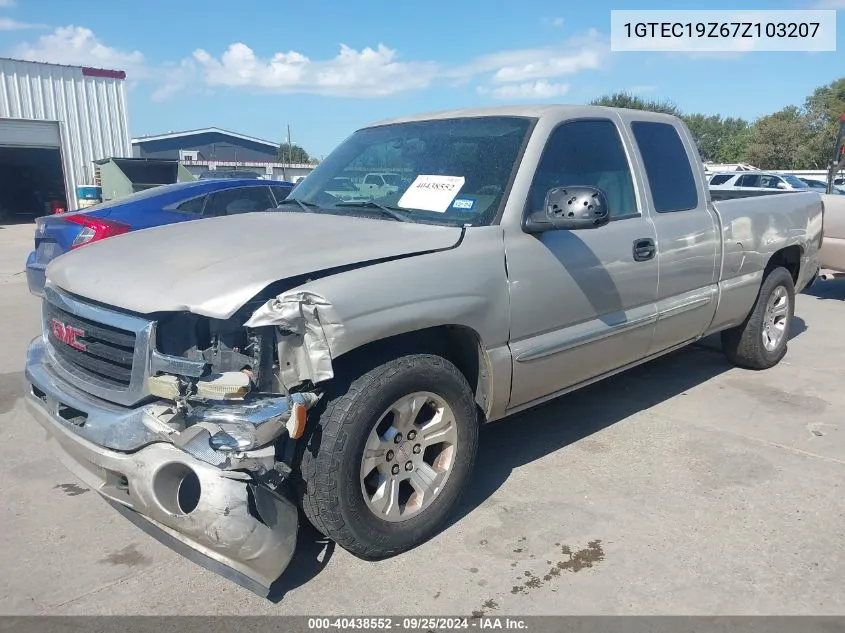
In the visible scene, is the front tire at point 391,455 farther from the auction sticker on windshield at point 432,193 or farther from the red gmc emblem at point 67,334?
the red gmc emblem at point 67,334

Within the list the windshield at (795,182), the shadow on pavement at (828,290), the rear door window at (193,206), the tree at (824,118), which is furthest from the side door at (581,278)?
the tree at (824,118)

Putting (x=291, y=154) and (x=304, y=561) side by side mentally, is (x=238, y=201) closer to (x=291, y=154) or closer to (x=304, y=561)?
(x=304, y=561)

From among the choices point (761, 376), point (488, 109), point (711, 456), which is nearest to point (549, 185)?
point (488, 109)

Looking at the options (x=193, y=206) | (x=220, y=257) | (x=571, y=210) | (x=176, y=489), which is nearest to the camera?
(x=176, y=489)

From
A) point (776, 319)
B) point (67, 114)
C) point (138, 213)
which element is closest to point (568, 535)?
point (776, 319)

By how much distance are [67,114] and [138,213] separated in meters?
19.9

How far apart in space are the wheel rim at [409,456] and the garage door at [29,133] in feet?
79.9

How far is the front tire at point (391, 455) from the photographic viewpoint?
266 cm

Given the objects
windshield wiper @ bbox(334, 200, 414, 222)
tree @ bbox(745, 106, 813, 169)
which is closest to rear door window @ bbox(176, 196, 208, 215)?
windshield wiper @ bbox(334, 200, 414, 222)

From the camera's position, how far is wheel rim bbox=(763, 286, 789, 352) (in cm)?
554

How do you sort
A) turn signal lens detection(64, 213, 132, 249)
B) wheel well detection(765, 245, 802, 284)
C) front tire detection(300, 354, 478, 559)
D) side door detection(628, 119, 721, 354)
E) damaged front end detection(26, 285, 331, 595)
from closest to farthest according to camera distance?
damaged front end detection(26, 285, 331, 595) < front tire detection(300, 354, 478, 559) < side door detection(628, 119, 721, 354) < wheel well detection(765, 245, 802, 284) < turn signal lens detection(64, 213, 132, 249)

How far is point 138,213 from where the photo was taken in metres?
6.80

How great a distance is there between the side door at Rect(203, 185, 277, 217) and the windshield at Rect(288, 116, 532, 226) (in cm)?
343

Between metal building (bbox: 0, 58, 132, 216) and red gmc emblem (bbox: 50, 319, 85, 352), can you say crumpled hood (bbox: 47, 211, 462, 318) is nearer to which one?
red gmc emblem (bbox: 50, 319, 85, 352)
